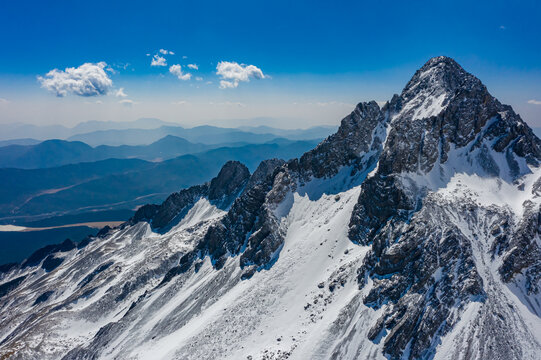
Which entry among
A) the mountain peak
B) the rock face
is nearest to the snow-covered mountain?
the mountain peak

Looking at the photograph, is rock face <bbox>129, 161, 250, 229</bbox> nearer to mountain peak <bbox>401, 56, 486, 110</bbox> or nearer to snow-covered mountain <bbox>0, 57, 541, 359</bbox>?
snow-covered mountain <bbox>0, 57, 541, 359</bbox>

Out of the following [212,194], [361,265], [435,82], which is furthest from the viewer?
[212,194]

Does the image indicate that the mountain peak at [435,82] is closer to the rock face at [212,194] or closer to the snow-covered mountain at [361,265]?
the snow-covered mountain at [361,265]

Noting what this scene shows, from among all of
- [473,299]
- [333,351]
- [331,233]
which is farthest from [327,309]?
[473,299]

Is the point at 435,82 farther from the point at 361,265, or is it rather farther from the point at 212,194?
the point at 212,194

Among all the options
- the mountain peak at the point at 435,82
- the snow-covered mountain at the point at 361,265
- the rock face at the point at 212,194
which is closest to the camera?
the snow-covered mountain at the point at 361,265

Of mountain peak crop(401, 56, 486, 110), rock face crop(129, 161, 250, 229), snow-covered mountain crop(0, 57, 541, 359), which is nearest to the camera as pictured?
snow-covered mountain crop(0, 57, 541, 359)

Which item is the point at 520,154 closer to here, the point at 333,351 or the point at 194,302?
the point at 333,351

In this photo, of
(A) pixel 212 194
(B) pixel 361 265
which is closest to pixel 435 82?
(B) pixel 361 265

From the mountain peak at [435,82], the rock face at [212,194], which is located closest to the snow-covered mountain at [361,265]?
the mountain peak at [435,82]
